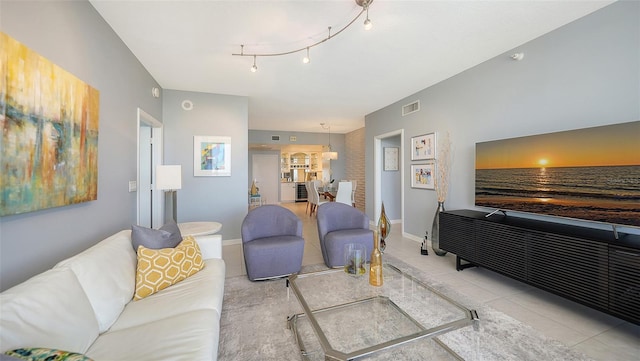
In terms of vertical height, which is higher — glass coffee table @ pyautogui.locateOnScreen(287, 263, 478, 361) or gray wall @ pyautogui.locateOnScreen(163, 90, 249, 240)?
gray wall @ pyautogui.locateOnScreen(163, 90, 249, 240)

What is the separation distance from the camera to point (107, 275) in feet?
4.82

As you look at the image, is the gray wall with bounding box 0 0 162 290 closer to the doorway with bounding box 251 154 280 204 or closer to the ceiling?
the ceiling

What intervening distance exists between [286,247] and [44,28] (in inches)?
99.1

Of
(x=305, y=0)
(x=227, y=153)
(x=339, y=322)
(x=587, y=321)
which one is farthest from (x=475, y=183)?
(x=227, y=153)

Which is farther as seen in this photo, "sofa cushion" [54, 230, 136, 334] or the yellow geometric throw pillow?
the yellow geometric throw pillow

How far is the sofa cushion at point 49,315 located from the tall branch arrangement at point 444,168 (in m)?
3.85

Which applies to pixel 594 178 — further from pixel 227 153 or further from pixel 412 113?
pixel 227 153

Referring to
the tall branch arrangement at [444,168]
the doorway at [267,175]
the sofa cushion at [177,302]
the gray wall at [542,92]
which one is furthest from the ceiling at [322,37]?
the doorway at [267,175]

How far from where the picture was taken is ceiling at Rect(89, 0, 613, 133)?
2.07 m

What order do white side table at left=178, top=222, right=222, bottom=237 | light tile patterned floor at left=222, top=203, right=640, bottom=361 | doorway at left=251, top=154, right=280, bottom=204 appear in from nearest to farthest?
light tile patterned floor at left=222, top=203, right=640, bottom=361, white side table at left=178, top=222, right=222, bottom=237, doorway at left=251, top=154, right=280, bottom=204

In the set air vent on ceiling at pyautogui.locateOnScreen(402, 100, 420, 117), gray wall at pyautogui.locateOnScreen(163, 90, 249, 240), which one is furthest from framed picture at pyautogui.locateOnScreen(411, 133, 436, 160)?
gray wall at pyautogui.locateOnScreen(163, 90, 249, 240)

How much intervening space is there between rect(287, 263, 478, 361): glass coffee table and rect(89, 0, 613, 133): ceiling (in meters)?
2.29

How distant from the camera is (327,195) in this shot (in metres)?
7.29

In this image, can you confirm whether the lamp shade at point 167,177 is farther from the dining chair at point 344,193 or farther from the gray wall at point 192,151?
the dining chair at point 344,193
